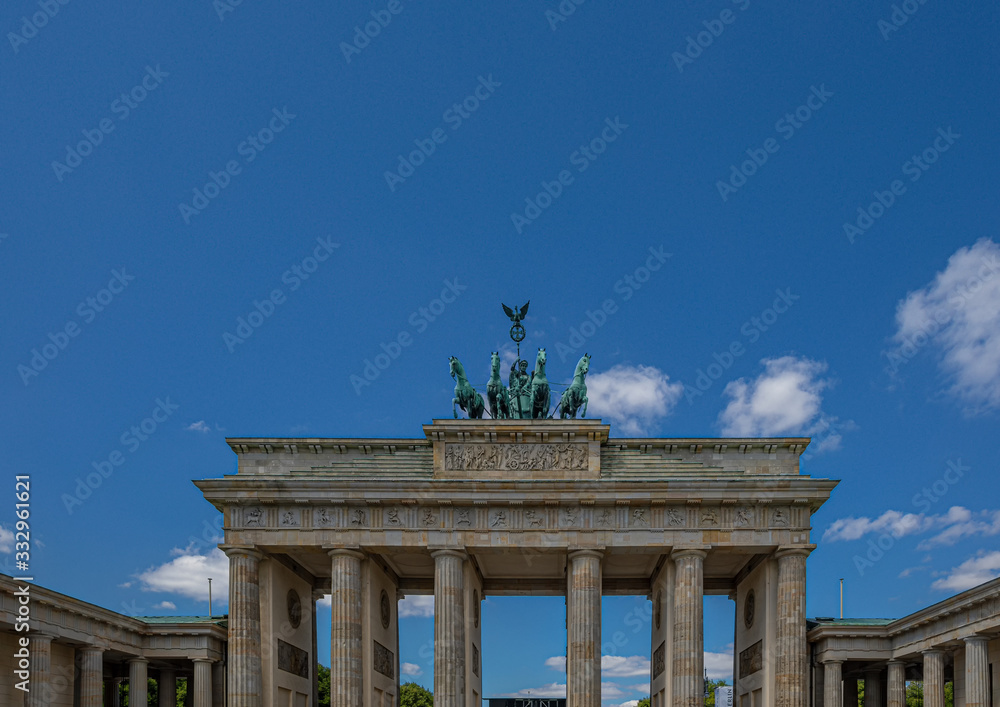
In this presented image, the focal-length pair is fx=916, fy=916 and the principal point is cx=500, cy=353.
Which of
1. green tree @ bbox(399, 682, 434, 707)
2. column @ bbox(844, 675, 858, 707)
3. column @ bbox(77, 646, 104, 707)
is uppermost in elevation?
column @ bbox(77, 646, 104, 707)

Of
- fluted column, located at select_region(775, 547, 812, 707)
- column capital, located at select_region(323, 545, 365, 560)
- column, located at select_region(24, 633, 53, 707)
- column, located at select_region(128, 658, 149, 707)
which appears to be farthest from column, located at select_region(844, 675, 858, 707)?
column, located at select_region(24, 633, 53, 707)

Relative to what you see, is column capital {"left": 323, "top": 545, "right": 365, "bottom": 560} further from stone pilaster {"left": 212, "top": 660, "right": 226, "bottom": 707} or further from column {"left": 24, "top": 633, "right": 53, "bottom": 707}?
column {"left": 24, "top": 633, "right": 53, "bottom": 707}

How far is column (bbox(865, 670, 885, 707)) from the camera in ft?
139

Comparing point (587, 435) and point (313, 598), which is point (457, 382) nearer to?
point (587, 435)

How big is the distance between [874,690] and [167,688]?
33004 mm

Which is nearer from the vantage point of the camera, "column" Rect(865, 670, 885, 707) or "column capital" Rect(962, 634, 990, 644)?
"column capital" Rect(962, 634, 990, 644)

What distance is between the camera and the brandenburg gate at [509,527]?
3666cm

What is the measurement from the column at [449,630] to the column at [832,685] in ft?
50.4

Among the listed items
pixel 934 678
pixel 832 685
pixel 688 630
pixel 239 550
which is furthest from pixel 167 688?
pixel 934 678

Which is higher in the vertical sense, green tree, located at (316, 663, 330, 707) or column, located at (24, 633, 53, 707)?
column, located at (24, 633, 53, 707)

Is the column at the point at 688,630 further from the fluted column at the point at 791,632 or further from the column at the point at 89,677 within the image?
the column at the point at 89,677

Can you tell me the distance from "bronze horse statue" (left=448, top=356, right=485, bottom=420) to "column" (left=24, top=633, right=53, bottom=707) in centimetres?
1783

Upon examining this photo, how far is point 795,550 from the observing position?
36.7 meters

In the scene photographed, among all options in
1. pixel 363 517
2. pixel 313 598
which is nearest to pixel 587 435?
pixel 363 517
